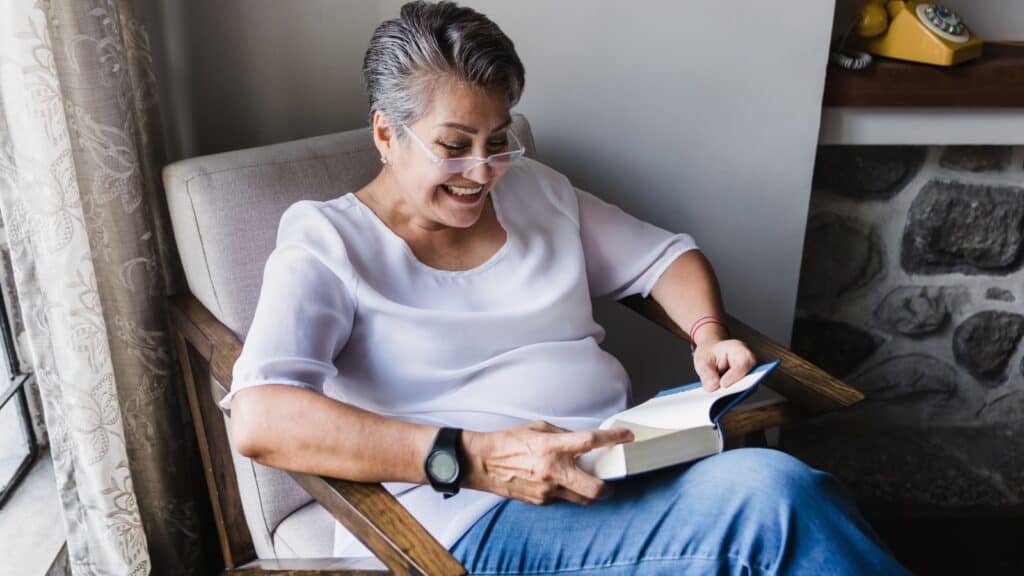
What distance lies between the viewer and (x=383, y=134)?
159 centimetres

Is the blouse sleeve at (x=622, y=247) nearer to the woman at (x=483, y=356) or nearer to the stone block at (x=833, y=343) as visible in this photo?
the woman at (x=483, y=356)

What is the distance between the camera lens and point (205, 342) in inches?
65.4

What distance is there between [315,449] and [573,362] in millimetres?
486

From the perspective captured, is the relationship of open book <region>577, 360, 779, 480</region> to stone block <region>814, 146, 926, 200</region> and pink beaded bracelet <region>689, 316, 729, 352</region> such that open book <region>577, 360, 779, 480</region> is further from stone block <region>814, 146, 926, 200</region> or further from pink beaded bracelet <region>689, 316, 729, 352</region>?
stone block <region>814, 146, 926, 200</region>

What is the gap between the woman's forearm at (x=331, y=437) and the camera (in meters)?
1.38

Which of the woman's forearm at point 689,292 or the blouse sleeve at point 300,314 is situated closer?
the blouse sleeve at point 300,314

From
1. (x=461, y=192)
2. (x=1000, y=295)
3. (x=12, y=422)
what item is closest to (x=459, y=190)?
(x=461, y=192)

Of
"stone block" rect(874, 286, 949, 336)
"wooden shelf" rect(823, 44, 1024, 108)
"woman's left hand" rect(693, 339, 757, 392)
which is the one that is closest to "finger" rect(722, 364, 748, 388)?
"woman's left hand" rect(693, 339, 757, 392)

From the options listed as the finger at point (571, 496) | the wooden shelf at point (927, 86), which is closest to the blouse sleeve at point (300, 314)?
the finger at point (571, 496)

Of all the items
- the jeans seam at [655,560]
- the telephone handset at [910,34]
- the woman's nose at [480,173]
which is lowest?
the jeans seam at [655,560]

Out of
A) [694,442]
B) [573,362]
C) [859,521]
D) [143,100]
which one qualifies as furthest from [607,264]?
[143,100]

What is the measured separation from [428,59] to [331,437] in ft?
1.84

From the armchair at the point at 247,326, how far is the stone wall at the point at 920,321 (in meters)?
0.69

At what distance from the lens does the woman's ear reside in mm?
1567
